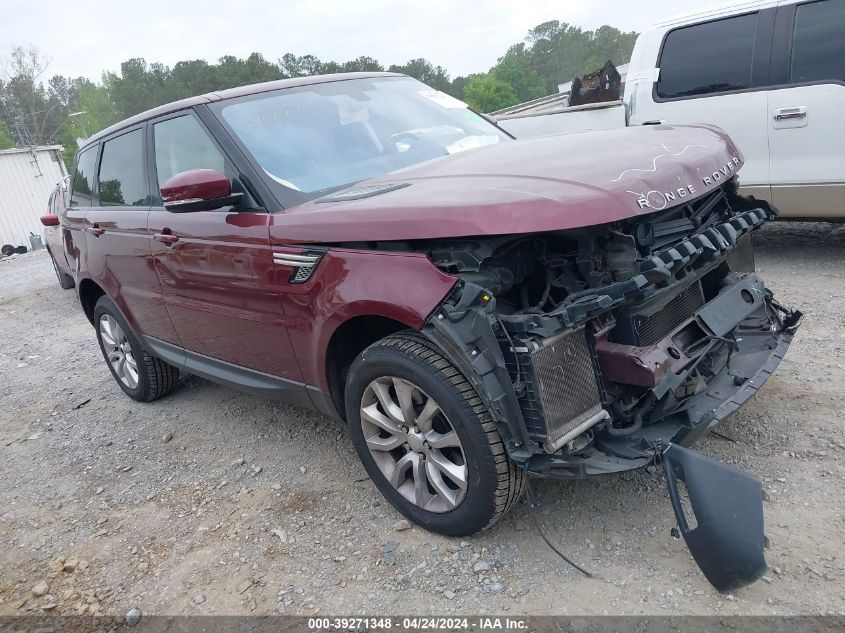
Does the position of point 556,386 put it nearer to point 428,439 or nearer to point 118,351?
point 428,439

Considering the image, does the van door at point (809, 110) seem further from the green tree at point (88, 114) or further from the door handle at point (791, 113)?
the green tree at point (88, 114)

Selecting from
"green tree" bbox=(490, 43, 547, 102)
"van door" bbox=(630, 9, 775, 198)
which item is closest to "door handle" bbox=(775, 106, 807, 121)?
"van door" bbox=(630, 9, 775, 198)

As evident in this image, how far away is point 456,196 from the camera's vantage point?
2400 mm

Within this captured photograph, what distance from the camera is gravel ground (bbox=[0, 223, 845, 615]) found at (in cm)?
239

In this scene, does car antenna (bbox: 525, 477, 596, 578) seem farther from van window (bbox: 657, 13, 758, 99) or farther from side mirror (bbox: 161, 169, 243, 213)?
van window (bbox: 657, 13, 758, 99)

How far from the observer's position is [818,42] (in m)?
5.03

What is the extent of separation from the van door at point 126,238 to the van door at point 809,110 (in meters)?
4.76

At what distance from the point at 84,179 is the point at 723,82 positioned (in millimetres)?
5225

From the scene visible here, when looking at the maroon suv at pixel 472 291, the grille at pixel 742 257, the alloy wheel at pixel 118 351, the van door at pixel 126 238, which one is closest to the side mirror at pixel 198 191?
the maroon suv at pixel 472 291

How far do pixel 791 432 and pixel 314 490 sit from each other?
2.32 meters

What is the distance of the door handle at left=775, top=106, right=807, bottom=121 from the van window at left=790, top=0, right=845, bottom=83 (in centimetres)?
23

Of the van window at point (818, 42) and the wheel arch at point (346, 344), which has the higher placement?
the van window at point (818, 42)

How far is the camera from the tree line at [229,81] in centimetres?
5394

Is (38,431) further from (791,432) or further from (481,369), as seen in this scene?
(791,432)
